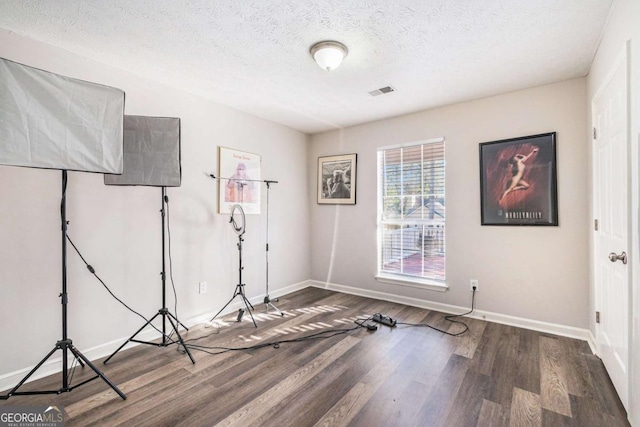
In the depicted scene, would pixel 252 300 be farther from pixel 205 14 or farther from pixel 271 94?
pixel 205 14

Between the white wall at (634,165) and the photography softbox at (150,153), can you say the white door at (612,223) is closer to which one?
the white wall at (634,165)

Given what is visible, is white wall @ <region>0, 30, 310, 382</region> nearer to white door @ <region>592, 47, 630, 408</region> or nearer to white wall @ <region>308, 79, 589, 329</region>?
white wall @ <region>308, 79, 589, 329</region>

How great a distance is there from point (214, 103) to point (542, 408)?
3931mm

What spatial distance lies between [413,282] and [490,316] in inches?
35.7

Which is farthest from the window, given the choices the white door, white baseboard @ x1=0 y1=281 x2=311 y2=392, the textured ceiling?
white baseboard @ x1=0 y1=281 x2=311 y2=392

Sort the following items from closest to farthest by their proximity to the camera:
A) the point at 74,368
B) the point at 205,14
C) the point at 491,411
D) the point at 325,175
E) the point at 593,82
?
1. the point at 491,411
2. the point at 205,14
3. the point at 74,368
4. the point at 593,82
5. the point at 325,175

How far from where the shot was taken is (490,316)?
3.23m

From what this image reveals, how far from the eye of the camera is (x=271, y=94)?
3.18 m

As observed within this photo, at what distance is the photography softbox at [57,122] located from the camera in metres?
1.57

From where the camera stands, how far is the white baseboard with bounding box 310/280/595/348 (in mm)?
2785

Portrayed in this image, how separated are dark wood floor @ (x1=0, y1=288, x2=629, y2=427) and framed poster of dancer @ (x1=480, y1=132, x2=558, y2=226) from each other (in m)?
1.18

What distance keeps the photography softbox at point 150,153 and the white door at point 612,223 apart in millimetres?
3080

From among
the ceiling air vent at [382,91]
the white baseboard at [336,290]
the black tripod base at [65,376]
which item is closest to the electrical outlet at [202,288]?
the white baseboard at [336,290]

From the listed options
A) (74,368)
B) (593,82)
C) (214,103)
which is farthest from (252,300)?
(593,82)
